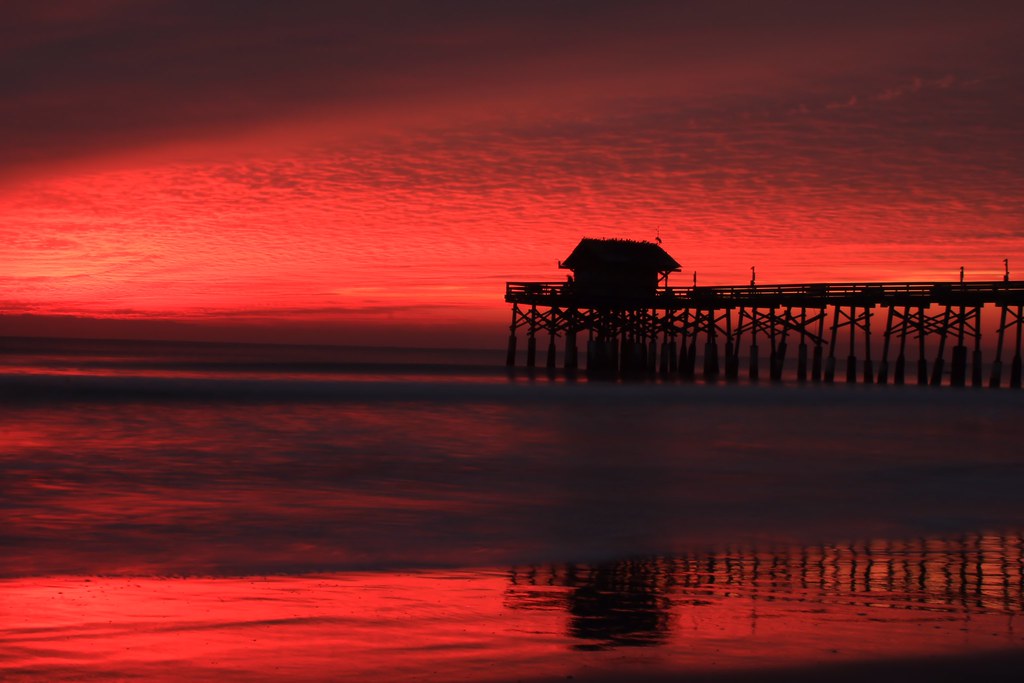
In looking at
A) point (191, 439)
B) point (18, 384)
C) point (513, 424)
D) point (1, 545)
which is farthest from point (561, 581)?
point (18, 384)

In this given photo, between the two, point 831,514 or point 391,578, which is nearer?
point 391,578

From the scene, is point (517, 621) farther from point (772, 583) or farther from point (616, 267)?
point (616, 267)

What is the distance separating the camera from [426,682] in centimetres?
575

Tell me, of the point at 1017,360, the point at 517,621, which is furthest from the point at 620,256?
the point at 517,621

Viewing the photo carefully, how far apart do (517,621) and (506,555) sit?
312cm

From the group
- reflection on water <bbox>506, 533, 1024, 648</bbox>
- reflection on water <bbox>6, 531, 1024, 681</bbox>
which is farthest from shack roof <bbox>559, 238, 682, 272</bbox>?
reflection on water <bbox>6, 531, 1024, 681</bbox>

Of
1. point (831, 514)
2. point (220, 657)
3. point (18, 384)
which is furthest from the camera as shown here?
point (18, 384)

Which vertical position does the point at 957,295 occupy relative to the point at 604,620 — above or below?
above

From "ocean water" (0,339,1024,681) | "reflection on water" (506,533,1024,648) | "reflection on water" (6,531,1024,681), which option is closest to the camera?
"reflection on water" (6,531,1024,681)

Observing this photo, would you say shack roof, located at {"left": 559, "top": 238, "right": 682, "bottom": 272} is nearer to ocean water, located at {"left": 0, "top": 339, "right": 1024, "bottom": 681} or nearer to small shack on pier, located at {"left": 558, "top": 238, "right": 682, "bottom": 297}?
small shack on pier, located at {"left": 558, "top": 238, "right": 682, "bottom": 297}

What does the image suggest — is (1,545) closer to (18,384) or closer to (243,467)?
(243,467)

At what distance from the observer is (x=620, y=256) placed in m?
52.7

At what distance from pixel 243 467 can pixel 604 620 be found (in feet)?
40.3

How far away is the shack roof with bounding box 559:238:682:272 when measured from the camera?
52.5 m
